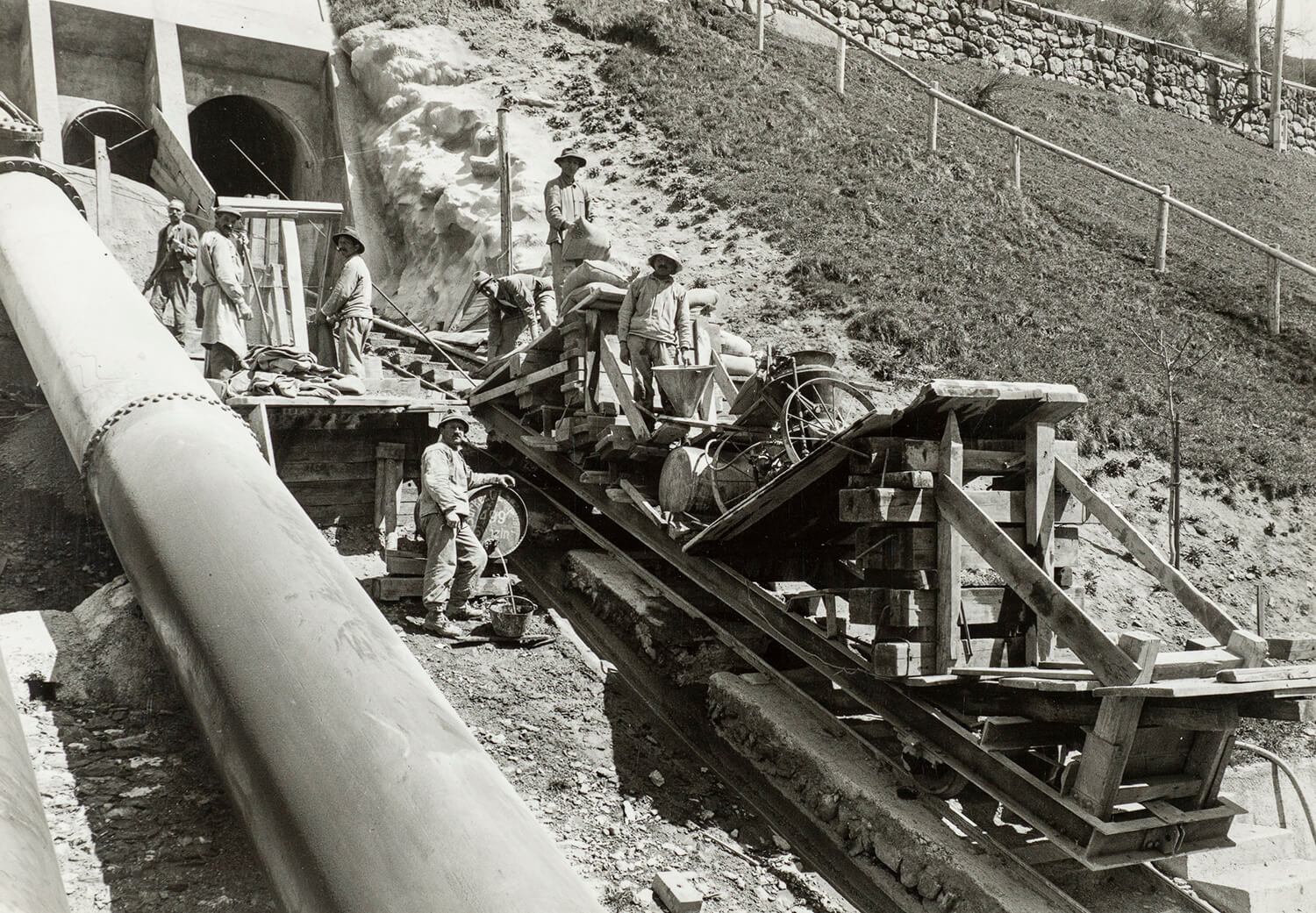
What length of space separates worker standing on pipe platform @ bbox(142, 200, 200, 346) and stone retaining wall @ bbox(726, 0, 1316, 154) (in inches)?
673

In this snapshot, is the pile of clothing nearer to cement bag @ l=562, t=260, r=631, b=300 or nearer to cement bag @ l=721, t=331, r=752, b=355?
cement bag @ l=562, t=260, r=631, b=300

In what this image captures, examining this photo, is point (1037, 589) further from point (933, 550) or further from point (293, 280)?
point (293, 280)

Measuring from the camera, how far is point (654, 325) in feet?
28.4

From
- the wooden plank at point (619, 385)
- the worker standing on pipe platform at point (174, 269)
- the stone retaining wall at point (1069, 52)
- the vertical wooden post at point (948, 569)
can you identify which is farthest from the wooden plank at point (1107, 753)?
the stone retaining wall at point (1069, 52)

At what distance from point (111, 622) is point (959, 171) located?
16.7m

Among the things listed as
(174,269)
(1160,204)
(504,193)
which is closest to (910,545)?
(174,269)

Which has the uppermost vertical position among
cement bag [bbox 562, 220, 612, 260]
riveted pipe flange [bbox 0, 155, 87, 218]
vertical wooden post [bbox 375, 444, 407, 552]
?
riveted pipe flange [bbox 0, 155, 87, 218]

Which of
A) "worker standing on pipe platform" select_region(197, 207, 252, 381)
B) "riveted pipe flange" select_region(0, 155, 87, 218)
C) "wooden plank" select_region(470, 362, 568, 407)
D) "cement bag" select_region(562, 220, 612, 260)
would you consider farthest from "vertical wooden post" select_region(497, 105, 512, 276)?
"riveted pipe flange" select_region(0, 155, 87, 218)

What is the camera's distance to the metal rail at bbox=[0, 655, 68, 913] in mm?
3436

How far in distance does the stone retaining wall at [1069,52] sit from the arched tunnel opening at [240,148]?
1155 cm

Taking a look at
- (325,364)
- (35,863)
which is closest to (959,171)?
(325,364)

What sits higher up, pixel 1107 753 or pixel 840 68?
pixel 840 68

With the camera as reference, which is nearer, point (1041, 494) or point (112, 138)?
point (1041, 494)

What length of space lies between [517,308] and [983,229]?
864 cm
